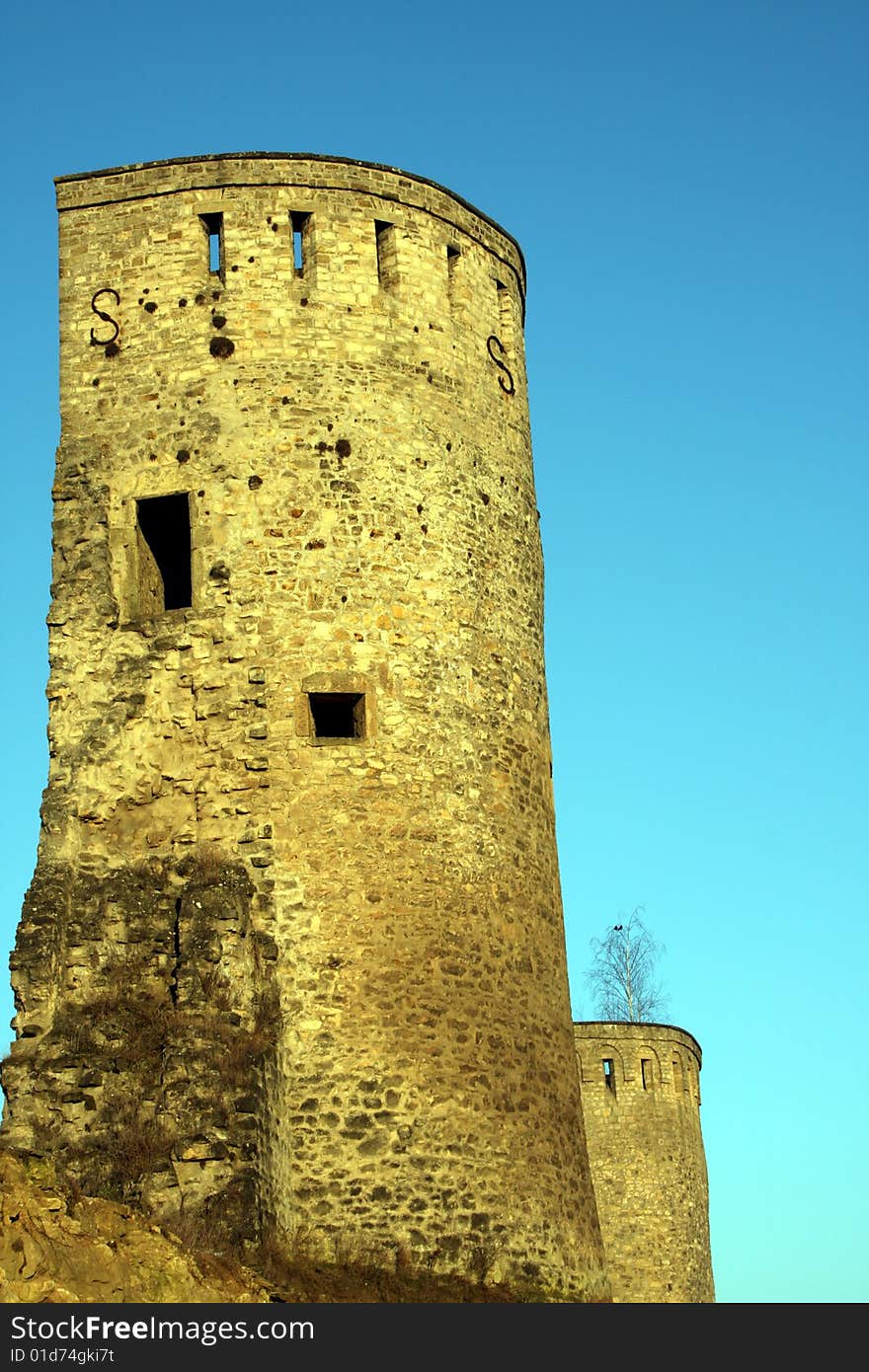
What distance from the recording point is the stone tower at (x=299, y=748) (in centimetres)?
1828

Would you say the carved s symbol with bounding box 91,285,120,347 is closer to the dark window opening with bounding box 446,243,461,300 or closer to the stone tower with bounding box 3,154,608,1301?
Answer: the stone tower with bounding box 3,154,608,1301

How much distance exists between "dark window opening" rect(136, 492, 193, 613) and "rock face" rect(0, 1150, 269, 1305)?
20.6ft

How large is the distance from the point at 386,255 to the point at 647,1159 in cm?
1619

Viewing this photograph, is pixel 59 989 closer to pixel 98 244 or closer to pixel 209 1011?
pixel 209 1011

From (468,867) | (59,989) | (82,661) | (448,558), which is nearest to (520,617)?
(448,558)

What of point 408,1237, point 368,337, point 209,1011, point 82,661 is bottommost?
point 408,1237

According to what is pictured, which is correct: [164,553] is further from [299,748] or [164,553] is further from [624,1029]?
[624,1029]

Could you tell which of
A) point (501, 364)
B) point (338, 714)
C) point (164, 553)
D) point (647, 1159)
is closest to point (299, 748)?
point (338, 714)

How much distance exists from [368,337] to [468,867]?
4.94 meters

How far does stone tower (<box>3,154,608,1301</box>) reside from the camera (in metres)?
18.3

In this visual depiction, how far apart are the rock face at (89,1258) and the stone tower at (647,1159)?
52.2 ft

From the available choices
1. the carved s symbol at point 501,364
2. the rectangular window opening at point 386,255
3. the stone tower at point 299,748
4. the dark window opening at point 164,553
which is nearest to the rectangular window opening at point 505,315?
the carved s symbol at point 501,364

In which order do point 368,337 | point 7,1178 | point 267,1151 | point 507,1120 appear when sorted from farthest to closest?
point 368,337
point 507,1120
point 267,1151
point 7,1178

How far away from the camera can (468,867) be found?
777 inches
